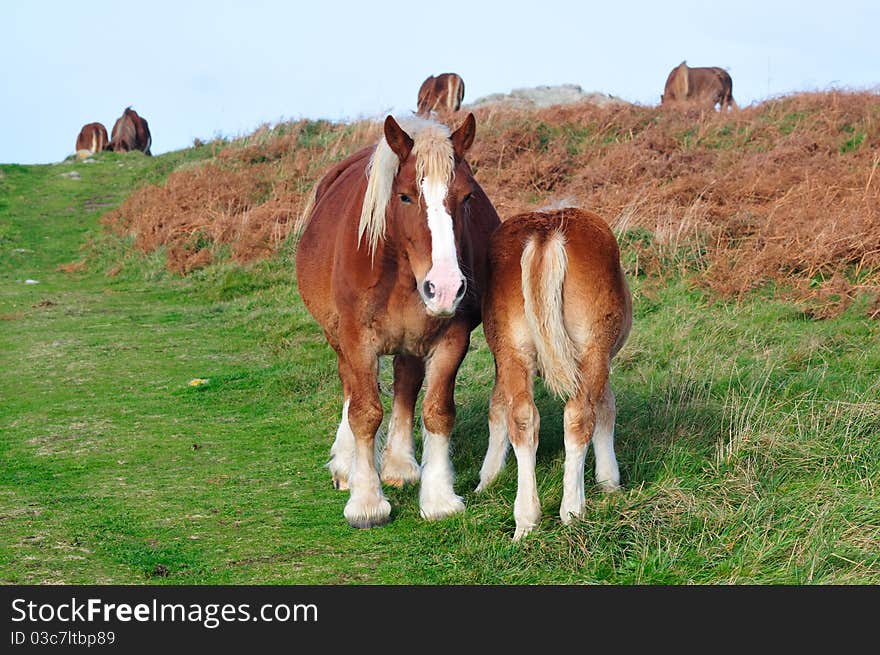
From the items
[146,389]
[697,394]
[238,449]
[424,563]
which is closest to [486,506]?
[424,563]

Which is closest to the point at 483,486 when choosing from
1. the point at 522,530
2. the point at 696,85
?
the point at 522,530

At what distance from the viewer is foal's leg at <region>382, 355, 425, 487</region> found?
5832 mm

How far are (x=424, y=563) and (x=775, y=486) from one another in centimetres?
182

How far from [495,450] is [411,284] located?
3.61 ft

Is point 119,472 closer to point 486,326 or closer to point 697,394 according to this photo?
point 486,326

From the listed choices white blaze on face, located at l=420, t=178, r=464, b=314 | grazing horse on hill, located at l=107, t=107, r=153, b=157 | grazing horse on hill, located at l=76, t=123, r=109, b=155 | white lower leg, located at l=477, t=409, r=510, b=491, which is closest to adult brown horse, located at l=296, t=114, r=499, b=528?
white blaze on face, located at l=420, t=178, r=464, b=314

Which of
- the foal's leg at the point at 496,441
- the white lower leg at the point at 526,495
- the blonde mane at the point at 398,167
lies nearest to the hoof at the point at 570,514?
the white lower leg at the point at 526,495

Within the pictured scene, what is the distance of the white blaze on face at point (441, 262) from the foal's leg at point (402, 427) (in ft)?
4.55

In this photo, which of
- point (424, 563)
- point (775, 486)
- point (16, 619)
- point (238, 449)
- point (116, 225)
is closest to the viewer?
point (16, 619)

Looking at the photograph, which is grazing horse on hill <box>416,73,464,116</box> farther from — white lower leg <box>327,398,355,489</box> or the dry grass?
white lower leg <box>327,398,355,489</box>

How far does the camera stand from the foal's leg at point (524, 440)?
462 cm

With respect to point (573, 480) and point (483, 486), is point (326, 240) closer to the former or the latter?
point (483, 486)

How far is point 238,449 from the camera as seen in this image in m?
6.84

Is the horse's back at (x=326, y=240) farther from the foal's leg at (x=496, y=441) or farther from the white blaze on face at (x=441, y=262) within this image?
the foal's leg at (x=496, y=441)
